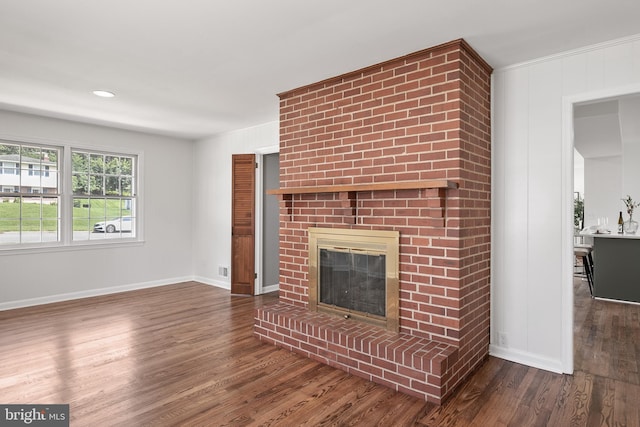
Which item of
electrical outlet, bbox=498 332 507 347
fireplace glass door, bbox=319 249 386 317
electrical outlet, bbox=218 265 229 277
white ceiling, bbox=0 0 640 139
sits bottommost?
electrical outlet, bbox=498 332 507 347

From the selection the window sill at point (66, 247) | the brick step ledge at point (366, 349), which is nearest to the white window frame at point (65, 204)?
the window sill at point (66, 247)

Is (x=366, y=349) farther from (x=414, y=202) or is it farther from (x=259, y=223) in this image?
(x=259, y=223)

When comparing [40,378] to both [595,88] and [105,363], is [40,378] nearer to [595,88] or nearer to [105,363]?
[105,363]

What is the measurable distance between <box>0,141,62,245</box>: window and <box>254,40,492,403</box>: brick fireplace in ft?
11.6

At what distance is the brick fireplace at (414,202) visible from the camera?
2.58 m

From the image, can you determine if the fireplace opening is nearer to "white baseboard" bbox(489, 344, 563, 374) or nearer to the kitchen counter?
"white baseboard" bbox(489, 344, 563, 374)

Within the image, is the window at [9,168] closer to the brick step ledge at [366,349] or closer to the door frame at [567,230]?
the brick step ledge at [366,349]

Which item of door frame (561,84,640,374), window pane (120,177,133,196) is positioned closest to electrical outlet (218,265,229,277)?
window pane (120,177,133,196)

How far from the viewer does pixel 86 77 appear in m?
3.36

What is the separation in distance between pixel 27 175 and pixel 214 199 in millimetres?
2390

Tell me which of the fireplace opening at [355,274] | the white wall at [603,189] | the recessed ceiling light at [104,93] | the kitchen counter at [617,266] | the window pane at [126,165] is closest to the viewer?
the fireplace opening at [355,274]

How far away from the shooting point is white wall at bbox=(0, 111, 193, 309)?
4629 millimetres

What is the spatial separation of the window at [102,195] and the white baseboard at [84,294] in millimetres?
757

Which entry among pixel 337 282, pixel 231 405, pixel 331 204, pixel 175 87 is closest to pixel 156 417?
pixel 231 405
